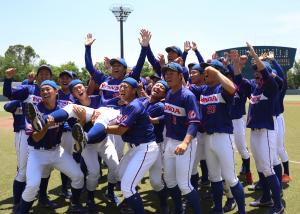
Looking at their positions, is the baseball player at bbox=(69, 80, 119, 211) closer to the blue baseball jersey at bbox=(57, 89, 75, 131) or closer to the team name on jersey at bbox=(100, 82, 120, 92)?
the blue baseball jersey at bbox=(57, 89, 75, 131)

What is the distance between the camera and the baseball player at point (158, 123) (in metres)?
5.23

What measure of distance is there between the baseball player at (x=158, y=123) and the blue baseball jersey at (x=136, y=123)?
45 cm

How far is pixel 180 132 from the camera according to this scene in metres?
4.77

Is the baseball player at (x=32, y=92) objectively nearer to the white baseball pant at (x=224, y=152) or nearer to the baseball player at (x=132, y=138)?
the baseball player at (x=132, y=138)

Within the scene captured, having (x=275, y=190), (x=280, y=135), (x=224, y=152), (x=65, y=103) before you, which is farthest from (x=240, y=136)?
(x=65, y=103)

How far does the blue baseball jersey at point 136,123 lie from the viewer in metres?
4.68

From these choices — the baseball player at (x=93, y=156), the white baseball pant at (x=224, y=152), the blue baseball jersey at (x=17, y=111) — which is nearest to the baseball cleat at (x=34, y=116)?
the baseball player at (x=93, y=156)

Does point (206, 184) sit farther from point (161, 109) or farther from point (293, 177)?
point (161, 109)

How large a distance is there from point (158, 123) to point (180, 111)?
2.86 ft

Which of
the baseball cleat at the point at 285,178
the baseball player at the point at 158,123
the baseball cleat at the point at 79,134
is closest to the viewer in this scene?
the baseball cleat at the point at 79,134

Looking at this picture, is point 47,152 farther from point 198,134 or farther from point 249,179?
point 249,179

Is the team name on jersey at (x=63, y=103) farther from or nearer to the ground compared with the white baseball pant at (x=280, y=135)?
farther from the ground

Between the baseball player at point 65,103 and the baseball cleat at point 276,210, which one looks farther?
the baseball player at point 65,103

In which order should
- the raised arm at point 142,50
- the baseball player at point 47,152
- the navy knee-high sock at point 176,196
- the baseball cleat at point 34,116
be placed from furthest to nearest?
1. the raised arm at point 142,50
2. the navy knee-high sock at point 176,196
3. the baseball player at point 47,152
4. the baseball cleat at point 34,116
